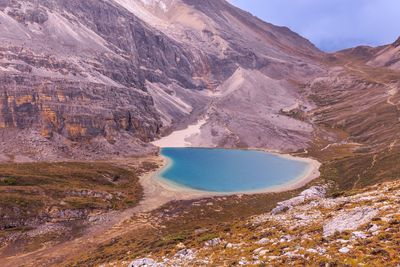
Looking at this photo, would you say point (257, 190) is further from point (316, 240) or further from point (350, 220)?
point (316, 240)

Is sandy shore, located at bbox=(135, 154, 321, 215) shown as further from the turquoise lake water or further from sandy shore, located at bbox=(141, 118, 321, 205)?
the turquoise lake water

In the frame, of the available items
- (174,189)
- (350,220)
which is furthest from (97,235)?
(350,220)

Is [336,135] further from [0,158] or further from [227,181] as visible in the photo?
[0,158]

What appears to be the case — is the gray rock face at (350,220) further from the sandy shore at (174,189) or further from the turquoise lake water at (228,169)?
the turquoise lake water at (228,169)

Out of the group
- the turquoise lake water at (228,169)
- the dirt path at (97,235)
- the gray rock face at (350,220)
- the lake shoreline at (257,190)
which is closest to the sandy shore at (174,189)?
the lake shoreline at (257,190)

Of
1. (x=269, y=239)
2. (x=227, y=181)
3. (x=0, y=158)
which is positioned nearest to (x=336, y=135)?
(x=227, y=181)
